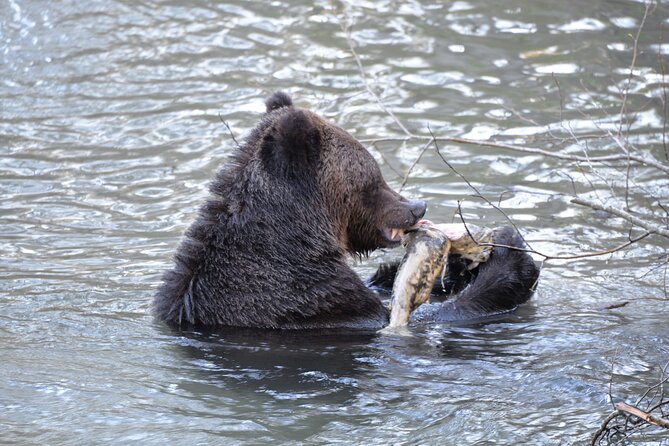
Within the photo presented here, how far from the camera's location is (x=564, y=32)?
15.7 metres

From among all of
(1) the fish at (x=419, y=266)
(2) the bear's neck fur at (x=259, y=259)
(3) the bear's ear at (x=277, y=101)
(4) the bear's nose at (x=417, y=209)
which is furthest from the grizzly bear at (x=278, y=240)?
(4) the bear's nose at (x=417, y=209)

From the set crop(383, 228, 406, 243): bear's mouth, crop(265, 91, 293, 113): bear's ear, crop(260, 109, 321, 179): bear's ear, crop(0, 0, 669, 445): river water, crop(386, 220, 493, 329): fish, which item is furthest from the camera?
crop(265, 91, 293, 113): bear's ear

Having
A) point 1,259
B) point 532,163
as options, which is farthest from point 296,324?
point 532,163

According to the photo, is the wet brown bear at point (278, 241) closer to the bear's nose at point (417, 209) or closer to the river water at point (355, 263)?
the river water at point (355, 263)

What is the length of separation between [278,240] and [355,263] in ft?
4.74

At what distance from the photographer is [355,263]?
29.2 feet

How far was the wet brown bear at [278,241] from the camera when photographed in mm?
7520

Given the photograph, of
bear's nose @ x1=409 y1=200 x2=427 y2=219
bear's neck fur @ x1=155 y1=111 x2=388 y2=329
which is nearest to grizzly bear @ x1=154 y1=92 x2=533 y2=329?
bear's neck fur @ x1=155 y1=111 x2=388 y2=329

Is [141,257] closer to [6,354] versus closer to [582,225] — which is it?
[6,354]

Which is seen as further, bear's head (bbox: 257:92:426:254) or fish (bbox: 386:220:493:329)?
fish (bbox: 386:220:493:329)

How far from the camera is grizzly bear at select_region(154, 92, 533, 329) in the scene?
7.52 m

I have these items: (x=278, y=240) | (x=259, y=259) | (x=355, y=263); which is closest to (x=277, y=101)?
(x=278, y=240)

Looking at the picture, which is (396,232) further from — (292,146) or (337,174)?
(292,146)

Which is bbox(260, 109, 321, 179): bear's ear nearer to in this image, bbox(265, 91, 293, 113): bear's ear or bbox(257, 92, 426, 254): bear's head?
bbox(257, 92, 426, 254): bear's head
